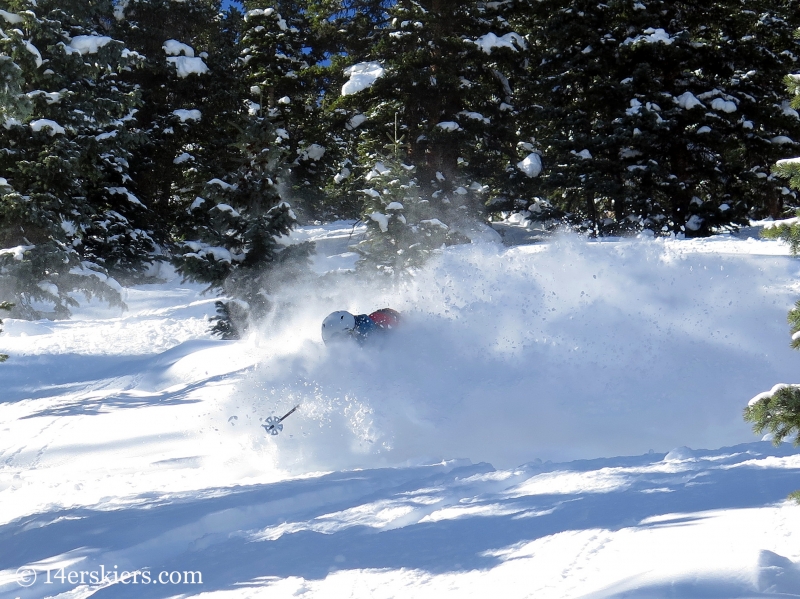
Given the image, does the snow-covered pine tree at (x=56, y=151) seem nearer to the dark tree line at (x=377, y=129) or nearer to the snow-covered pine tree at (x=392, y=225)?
the dark tree line at (x=377, y=129)

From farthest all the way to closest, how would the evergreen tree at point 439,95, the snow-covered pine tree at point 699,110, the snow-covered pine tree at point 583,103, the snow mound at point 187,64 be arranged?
the snow mound at point 187,64, the evergreen tree at point 439,95, the snow-covered pine tree at point 583,103, the snow-covered pine tree at point 699,110

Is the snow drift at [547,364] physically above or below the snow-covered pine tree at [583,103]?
below

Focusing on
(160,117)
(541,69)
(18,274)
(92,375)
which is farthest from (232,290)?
(160,117)

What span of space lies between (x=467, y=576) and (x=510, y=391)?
639 cm

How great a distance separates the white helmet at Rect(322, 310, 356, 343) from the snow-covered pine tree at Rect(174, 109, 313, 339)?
19.1 ft

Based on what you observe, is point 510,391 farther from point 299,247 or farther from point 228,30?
point 228,30

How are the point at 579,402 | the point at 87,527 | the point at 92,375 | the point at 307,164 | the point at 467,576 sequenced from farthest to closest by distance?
1. the point at 307,164
2. the point at 92,375
3. the point at 579,402
4. the point at 87,527
5. the point at 467,576

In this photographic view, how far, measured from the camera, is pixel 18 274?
715 inches

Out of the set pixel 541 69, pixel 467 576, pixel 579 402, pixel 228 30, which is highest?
pixel 228 30

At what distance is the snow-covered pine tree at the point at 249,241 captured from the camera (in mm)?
16844

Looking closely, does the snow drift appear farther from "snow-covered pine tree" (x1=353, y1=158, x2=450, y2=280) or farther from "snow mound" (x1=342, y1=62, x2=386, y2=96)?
"snow mound" (x1=342, y1=62, x2=386, y2=96)

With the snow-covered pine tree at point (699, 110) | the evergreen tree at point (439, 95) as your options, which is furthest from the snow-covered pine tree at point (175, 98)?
the snow-covered pine tree at point (699, 110)

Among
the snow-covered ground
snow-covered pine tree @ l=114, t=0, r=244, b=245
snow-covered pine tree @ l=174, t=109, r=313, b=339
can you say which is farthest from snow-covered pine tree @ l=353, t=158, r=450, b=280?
snow-covered pine tree @ l=114, t=0, r=244, b=245

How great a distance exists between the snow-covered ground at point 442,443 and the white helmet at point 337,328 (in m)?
0.25
